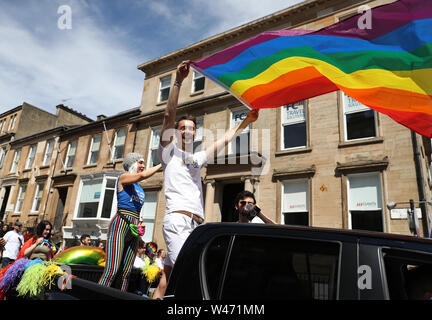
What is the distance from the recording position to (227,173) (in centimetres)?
1405

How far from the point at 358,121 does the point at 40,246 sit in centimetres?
1137

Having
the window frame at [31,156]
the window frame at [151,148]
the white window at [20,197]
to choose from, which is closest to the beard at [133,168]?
the window frame at [151,148]

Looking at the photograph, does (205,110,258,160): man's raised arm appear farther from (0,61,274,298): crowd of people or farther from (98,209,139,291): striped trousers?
A: (98,209,139,291): striped trousers

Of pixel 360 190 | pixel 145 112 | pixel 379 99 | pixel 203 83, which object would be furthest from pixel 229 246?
pixel 145 112

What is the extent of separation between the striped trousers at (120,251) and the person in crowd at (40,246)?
3240mm

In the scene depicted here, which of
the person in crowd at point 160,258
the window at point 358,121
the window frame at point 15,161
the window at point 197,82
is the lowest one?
the person in crowd at point 160,258

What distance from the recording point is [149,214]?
53.8 ft

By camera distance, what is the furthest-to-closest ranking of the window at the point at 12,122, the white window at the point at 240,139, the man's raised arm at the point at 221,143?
the window at the point at 12,122, the white window at the point at 240,139, the man's raised arm at the point at 221,143

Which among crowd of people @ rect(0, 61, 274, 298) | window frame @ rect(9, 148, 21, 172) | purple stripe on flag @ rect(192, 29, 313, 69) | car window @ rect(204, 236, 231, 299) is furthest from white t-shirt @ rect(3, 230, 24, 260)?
window frame @ rect(9, 148, 21, 172)

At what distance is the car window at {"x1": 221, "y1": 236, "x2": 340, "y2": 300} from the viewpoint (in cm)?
163

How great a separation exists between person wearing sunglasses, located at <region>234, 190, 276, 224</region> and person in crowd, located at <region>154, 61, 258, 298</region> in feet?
3.64

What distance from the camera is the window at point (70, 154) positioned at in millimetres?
22656

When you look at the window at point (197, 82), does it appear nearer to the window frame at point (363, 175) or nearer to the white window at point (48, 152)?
the window frame at point (363, 175)

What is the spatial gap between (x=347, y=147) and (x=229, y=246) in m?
10.8
